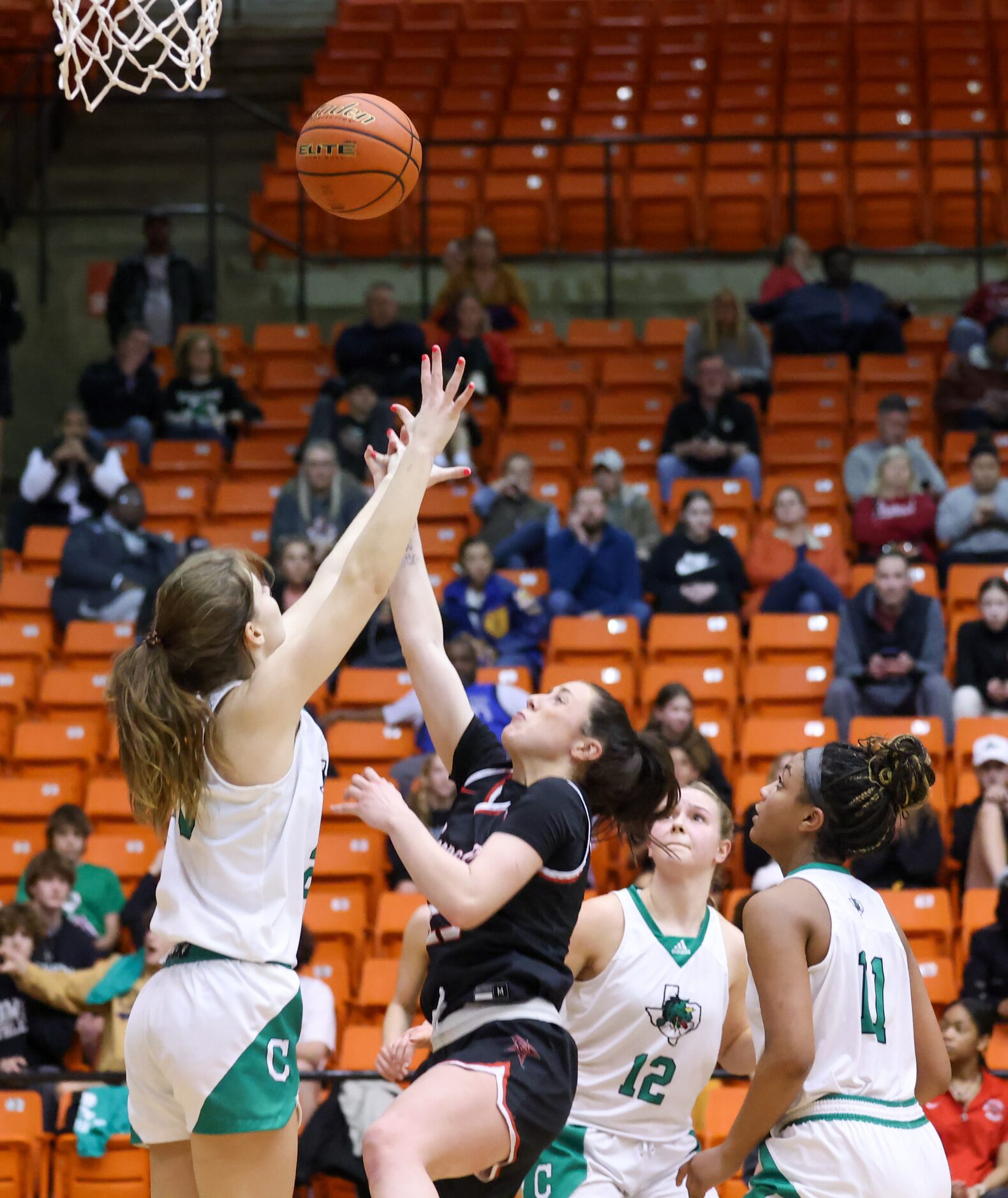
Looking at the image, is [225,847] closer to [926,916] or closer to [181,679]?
[181,679]

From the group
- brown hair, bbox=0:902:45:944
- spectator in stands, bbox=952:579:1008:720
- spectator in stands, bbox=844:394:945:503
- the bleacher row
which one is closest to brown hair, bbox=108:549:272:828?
brown hair, bbox=0:902:45:944

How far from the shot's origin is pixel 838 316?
11.8 meters

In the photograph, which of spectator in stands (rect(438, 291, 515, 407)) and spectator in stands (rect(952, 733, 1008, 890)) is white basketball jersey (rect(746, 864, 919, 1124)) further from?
spectator in stands (rect(438, 291, 515, 407))

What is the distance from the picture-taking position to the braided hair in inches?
149

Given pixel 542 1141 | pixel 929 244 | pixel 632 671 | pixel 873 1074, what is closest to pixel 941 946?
pixel 632 671

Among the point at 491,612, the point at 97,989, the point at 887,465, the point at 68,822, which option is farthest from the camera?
the point at 887,465

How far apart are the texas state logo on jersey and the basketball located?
2182 mm

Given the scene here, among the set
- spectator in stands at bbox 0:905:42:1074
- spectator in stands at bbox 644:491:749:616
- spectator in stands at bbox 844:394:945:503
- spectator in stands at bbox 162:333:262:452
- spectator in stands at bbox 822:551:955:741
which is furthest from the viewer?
spectator in stands at bbox 162:333:262:452

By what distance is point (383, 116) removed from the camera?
5168mm

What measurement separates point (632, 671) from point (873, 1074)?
5363 millimetres

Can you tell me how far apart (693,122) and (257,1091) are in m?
11.2

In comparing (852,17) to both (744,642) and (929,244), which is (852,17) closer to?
(929,244)

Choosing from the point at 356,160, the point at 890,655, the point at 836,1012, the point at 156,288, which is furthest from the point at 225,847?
the point at 156,288

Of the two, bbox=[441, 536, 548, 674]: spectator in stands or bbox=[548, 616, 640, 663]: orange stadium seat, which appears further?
bbox=[441, 536, 548, 674]: spectator in stands
